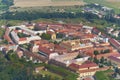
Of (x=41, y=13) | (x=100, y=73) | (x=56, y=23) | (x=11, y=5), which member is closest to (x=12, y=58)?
(x=100, y=73)

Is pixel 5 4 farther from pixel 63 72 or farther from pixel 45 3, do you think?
pixel 63 72

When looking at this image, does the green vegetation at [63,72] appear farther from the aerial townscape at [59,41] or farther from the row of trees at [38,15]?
the row of trees at [38,15]

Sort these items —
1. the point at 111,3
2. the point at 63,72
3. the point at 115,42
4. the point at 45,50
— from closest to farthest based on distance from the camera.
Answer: the point at 63,72 → the point at 45,50 → the point at 115,42 → the point at 111,3

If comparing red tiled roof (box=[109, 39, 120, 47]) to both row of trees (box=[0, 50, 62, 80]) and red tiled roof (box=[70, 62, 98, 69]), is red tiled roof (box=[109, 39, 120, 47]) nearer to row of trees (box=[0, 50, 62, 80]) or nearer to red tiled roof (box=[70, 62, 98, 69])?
red tiled roof (box=[70, 62, 98, 69])

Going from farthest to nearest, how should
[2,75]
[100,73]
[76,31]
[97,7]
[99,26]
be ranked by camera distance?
1. [97,7]
2. [99,26]
3. [76,31]
4. [100,73]
5. [2,75]

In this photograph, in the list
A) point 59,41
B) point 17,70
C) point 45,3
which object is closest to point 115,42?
point 59,41

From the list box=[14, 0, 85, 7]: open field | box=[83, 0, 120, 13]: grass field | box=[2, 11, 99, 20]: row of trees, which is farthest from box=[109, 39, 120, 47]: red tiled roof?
box=[14, 0, 85, 7]: open field

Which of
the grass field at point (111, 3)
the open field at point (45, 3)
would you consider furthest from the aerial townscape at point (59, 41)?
the grass field at point (111, 3)

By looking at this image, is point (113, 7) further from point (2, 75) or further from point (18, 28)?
point (2, 75)
